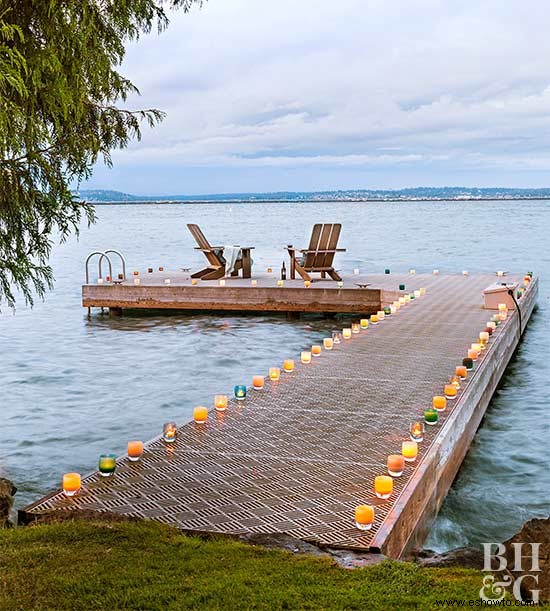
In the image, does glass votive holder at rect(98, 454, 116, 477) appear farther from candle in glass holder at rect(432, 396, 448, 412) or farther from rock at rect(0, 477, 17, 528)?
candle in glass holder at rect(432, 396, 448, 412)

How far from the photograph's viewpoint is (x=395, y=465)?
454 centimetres

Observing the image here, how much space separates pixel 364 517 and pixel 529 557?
2.66ft

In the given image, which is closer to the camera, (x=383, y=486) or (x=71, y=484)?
(x=383, y=486)

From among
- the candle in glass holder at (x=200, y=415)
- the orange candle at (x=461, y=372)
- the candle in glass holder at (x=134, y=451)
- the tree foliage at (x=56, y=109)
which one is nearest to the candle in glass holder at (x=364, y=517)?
the candle in glass holder at (x=134, y=451)

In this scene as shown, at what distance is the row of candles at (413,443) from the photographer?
3812 mm

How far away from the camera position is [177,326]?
1409 centimetres

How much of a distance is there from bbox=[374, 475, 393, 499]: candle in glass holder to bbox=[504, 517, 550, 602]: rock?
2.49 ft

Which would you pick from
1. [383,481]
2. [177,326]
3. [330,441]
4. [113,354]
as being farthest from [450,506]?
[177,326]

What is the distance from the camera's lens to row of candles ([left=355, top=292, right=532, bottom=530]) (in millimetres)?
3812

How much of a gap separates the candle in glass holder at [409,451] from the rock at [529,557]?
121 centimetres

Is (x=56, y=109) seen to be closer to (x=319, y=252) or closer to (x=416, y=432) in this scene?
(x=416, y=432)

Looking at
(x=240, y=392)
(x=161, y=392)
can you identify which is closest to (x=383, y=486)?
(x=240, y=392)

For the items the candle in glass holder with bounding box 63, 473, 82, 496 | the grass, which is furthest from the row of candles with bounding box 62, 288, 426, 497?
the grass

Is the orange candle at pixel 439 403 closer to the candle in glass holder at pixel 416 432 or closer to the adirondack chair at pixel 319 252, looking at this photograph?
the candle in glass holder at pixel 416 432
